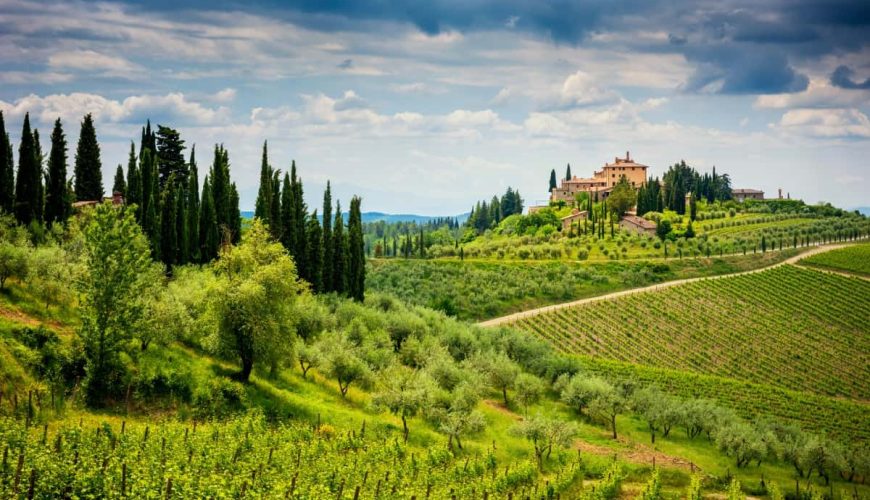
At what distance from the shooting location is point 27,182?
187 ft

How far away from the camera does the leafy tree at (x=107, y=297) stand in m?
35.2

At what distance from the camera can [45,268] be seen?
40.6 m

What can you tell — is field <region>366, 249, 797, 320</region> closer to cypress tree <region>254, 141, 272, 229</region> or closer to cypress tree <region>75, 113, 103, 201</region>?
cypress tree <region>254, 141, 272, 229</region>

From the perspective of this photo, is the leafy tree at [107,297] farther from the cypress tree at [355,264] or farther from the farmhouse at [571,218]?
the farmhouse at [571,218]

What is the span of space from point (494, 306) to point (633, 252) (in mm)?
43600

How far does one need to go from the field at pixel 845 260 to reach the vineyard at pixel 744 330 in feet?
23.5

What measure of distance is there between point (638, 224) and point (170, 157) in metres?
106

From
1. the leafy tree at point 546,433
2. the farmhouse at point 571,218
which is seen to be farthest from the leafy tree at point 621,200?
the leafy tree at point 546,433

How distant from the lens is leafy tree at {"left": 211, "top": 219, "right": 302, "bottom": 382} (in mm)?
41844

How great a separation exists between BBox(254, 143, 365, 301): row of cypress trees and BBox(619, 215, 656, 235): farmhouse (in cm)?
8718

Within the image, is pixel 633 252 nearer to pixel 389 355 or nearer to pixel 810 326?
pixel 810 326

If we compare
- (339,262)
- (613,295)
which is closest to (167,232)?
(339,262)

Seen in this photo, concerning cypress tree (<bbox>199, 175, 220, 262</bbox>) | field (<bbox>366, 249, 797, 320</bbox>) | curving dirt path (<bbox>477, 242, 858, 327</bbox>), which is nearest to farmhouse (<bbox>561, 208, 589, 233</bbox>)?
field (<bbox>366, 249, 797, 320</bbox>)

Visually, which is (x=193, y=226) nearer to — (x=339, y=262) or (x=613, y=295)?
(x=339, y=262)
